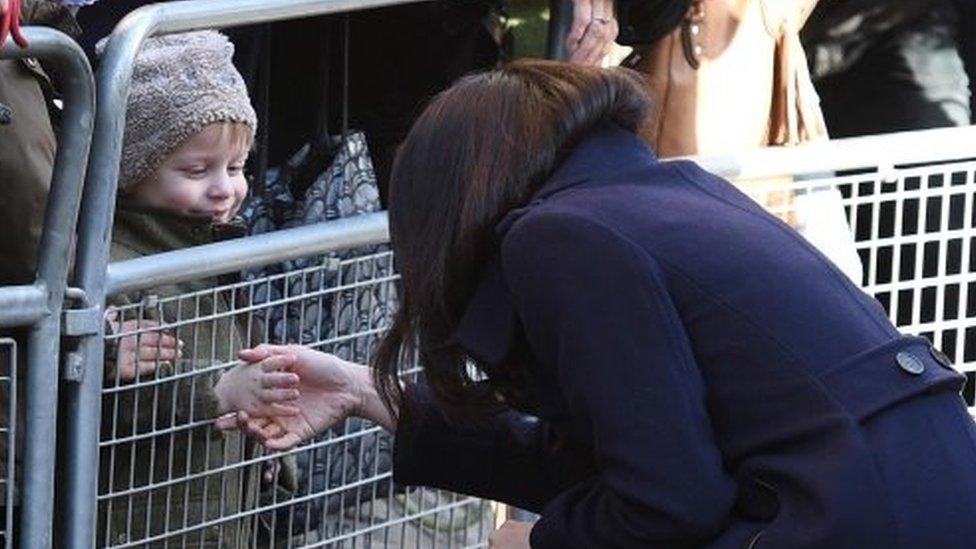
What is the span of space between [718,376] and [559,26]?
1.89 m

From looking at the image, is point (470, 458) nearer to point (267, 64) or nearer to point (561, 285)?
point (561, 285)

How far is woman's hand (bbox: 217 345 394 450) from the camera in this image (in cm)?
347

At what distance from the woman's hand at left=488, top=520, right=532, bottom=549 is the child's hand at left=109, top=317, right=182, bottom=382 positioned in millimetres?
578

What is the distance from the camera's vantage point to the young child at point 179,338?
349 centimetres

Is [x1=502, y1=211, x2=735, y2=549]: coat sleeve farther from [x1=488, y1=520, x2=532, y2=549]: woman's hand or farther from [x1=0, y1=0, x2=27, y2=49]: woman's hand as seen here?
[x1=0, y1=0, x2=27, y2=49]: woman's hand

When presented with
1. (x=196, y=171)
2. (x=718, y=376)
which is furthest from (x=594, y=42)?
(x=718, y=376)

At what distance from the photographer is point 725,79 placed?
496 cm

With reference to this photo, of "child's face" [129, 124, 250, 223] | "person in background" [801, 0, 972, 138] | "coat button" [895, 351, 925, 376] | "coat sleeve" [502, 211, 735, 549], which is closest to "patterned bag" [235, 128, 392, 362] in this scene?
"child's face" [129, 124, 250, 223]

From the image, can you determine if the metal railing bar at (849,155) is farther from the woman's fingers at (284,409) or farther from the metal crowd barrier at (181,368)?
the woman's fingers at (284,409)

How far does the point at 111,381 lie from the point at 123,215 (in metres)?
0.33

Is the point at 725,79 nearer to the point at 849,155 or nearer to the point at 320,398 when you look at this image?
the point at 849,155

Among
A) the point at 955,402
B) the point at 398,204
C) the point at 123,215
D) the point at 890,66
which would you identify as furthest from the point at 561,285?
the point at 890,66

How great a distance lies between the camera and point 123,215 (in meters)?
3.72

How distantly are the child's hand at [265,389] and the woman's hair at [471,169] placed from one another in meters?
0.44
